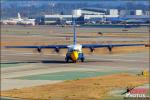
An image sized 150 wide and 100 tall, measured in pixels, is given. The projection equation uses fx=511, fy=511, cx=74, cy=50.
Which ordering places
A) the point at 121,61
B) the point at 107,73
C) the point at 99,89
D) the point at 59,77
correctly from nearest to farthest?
the point at 99,89, the point at 59,77, the point at 107,73, the point at 121,61

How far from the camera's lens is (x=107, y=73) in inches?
2382

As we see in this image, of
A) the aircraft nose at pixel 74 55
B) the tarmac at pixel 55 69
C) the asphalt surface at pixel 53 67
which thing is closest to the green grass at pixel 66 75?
the tarmac at pixel 55 69

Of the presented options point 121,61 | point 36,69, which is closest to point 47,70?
point 36,69

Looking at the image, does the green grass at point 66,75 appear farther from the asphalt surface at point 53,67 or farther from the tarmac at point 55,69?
the asphalt surface at point 53,67

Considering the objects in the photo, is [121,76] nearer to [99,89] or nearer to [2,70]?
[99,89]

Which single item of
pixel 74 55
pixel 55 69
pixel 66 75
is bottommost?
pixel 66 75

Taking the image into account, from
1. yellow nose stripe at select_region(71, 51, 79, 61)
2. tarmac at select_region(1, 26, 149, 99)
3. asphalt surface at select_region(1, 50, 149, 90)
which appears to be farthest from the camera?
yellow nose stripe at select_region(71, 51, 79, 61)

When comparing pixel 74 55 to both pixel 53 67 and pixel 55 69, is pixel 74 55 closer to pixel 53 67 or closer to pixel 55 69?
pixel 53 67

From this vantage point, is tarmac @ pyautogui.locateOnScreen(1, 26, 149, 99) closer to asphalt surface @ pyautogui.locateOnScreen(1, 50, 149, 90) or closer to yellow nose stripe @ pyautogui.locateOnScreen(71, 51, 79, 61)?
asphalt surface @ pyautogui.locateOnScreen(1, 50, 149, 90)

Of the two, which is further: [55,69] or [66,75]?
[55,69]

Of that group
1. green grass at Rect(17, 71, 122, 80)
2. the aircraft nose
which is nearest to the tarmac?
green grass at Rect(17, 71, 122, 80)

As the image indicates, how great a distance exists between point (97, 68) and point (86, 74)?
22.3 feet

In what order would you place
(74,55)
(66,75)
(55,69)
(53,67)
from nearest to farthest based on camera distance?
1. (66,75)
2. (55,69)
3. (53,67)
4. (74,55)

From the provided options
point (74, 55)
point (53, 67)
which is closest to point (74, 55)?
point (74, 55)
